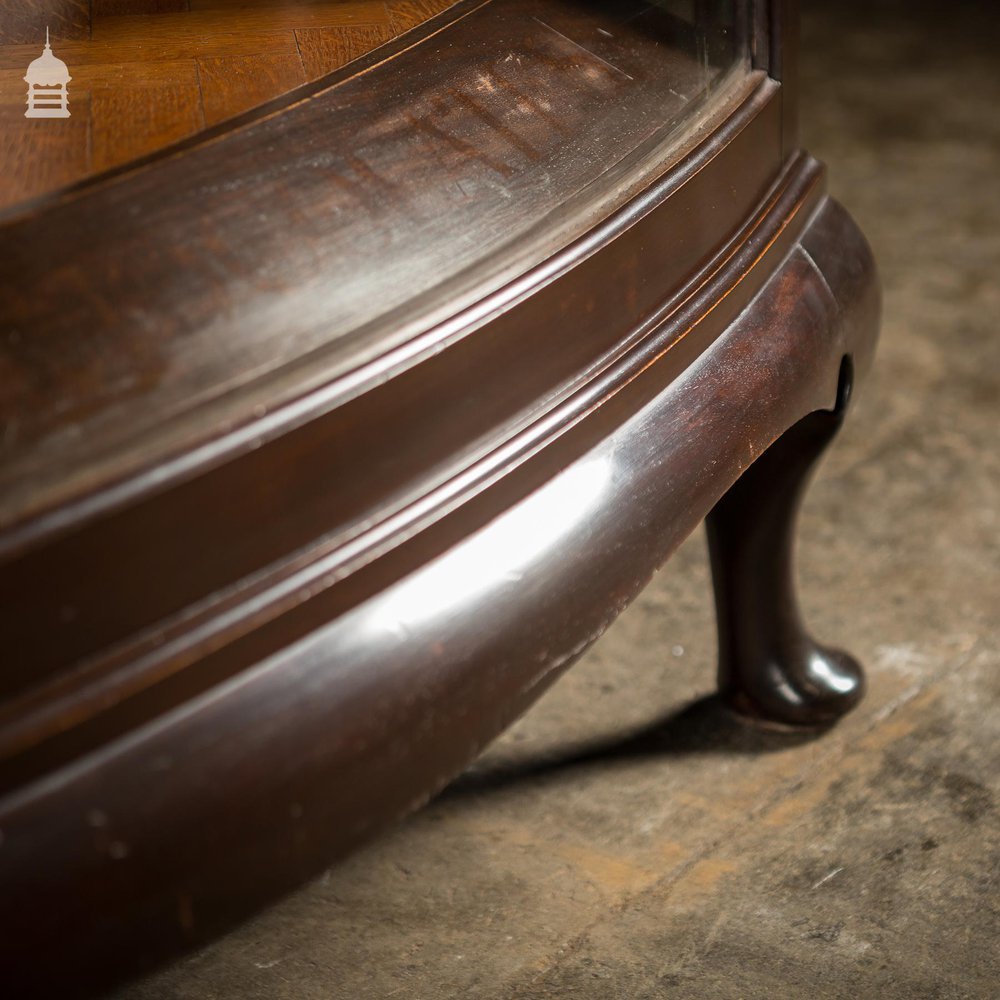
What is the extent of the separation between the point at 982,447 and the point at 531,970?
108cm

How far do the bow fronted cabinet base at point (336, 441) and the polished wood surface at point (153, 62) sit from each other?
1.0 inches

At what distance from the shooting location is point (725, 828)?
3.75 ft

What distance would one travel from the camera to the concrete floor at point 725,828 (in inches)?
39.0

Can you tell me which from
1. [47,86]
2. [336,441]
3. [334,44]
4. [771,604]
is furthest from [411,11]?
[771,604]

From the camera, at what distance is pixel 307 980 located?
0.99 m

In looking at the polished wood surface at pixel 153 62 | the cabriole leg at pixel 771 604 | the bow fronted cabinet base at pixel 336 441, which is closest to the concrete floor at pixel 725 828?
the cabriole leg at pixel 771 604

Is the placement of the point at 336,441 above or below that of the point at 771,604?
above

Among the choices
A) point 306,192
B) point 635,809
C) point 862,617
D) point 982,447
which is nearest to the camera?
point 306,192

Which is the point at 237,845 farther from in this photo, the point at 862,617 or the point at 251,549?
the point at 862,617

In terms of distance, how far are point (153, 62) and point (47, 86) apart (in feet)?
0.20

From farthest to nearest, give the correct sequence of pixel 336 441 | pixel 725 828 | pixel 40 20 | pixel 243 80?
1. pixel 725 828
2. pixel 40 20
3. pixel 243 80
4. pixel 336 441

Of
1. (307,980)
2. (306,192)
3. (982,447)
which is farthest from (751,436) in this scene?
(982,447)

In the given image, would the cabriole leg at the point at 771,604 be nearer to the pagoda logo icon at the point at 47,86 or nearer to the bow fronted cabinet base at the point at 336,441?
the bow fronted cabinet base at the point at 336,441

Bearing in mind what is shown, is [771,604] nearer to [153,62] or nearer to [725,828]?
[725,828]
